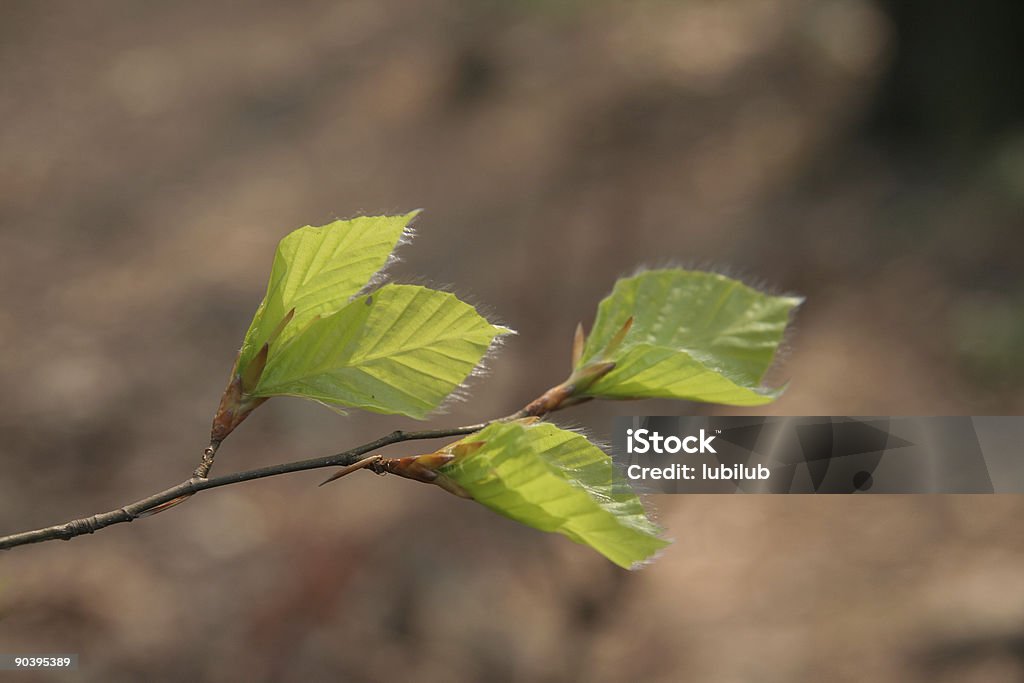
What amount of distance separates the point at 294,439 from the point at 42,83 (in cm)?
297

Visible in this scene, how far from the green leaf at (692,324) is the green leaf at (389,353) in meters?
0.09


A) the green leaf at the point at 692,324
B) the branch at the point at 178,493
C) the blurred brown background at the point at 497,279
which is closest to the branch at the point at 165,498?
the branch at the point at 178,493

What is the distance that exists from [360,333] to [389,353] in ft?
0.08

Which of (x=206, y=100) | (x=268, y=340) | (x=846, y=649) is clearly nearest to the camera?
(x=268, y=340)

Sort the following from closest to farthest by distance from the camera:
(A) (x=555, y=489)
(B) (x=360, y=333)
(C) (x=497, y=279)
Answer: (A) (x=555, y=489) < (B) (x=360, y=333) < (C) (x=497, y=279)

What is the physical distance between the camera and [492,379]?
3.38 meters

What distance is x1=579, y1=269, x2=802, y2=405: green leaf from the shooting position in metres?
0.61

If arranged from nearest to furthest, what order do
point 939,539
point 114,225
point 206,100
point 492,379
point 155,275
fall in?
point 939,539
point 492,379
point 155,275
point 114,225
point 206,100

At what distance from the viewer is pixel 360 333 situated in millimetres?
572

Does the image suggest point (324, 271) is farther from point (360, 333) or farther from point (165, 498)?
point (165, 498)

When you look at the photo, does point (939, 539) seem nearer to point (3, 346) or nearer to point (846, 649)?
point (846, 649)

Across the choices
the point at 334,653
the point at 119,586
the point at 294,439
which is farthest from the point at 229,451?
the point at 334,653

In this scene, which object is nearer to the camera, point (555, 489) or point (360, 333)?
point (555, 489)

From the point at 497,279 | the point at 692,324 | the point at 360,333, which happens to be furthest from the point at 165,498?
the point at 497,279
